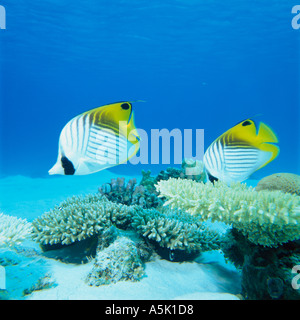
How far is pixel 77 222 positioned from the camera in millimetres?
4039

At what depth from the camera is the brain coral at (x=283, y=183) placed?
15.7ft

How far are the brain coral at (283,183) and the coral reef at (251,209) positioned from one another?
2167 mm

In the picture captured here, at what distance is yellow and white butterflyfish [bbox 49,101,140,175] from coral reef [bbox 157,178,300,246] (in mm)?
1302

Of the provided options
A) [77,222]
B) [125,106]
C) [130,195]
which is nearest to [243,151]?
[125,106]

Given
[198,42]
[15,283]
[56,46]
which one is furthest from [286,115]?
[15,283]

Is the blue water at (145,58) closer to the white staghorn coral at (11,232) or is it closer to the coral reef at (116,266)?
the coral reef at (116,266)

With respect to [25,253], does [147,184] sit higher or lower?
higher

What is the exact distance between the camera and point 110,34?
83.3ft

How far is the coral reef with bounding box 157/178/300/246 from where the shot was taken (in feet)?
8.32

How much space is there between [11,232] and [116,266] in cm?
145

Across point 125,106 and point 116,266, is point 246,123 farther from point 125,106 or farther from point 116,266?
point 116,266

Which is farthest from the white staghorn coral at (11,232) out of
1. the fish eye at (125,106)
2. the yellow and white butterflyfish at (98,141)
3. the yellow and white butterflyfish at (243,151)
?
the yellow and white butterflyfish at (243,151)
